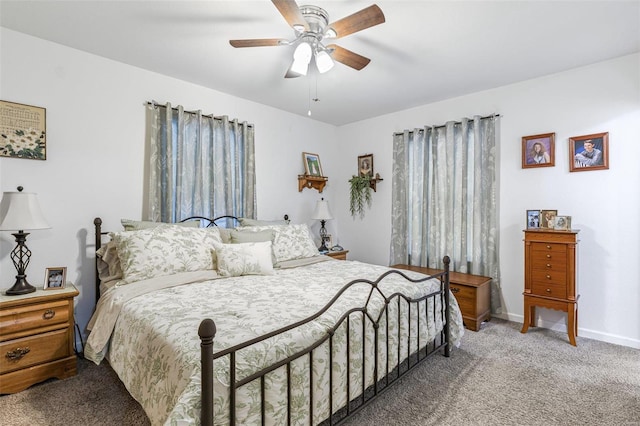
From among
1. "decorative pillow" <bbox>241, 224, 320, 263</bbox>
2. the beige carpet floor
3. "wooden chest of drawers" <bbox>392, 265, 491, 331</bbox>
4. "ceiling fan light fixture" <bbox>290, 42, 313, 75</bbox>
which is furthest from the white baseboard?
"ceiling fan light fixture" <bbox>290, 42, 313, 75</bbox>

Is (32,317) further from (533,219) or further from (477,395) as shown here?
(533,219)

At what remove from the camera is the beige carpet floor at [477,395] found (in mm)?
1812

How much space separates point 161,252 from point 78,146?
1239 millimetres

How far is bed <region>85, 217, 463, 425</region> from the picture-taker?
1.23m

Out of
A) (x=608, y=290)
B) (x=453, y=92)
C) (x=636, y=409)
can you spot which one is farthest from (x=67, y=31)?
(x=608, y=290)

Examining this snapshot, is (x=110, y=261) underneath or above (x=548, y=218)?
underneath

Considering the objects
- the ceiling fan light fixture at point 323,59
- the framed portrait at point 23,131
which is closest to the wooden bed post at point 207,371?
the ceiling fan light fixture at point 323,59

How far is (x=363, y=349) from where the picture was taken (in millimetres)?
1769

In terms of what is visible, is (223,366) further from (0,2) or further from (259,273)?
(0,2)

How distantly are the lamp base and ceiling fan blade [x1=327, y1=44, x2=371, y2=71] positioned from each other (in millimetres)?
2658

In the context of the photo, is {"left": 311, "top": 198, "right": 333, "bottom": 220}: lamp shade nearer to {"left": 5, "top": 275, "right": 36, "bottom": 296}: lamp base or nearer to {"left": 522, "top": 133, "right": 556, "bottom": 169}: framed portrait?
{"left": 522, "top": 133, "right": 556, "bottom": 169}: framed portrait

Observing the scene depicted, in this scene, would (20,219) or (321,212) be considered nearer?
(20,219)

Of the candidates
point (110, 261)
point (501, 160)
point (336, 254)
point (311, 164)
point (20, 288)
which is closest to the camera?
point (20, 288)

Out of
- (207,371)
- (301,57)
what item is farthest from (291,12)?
(207,371)
